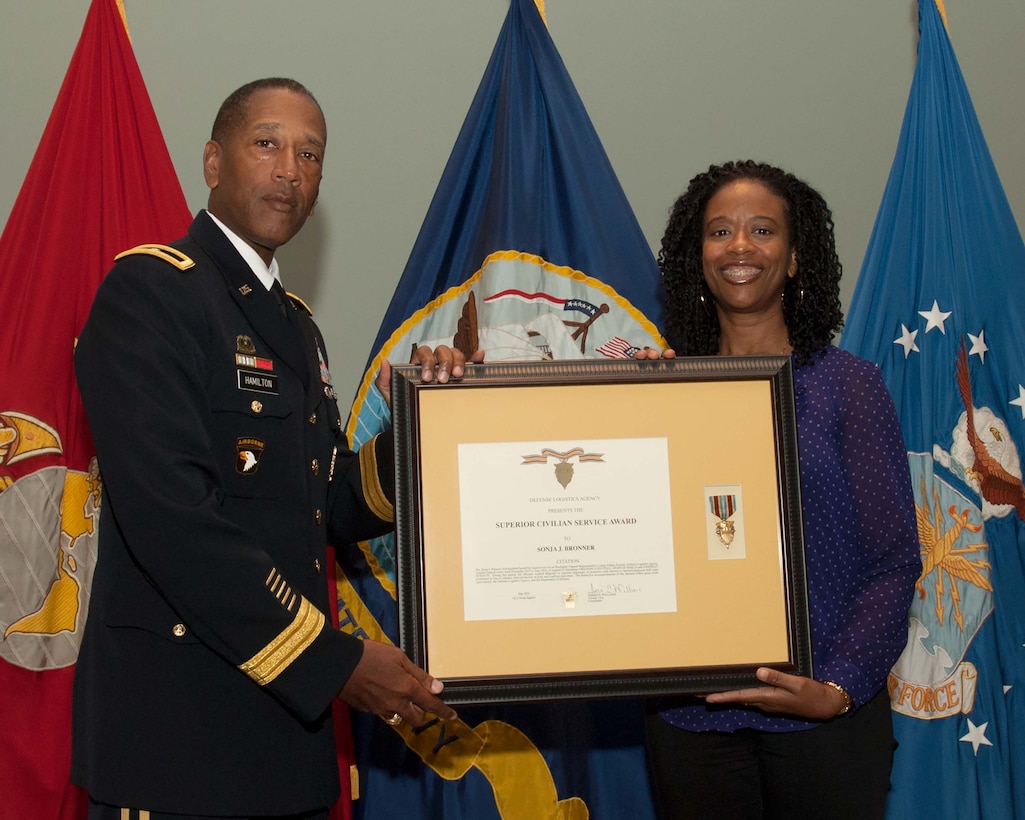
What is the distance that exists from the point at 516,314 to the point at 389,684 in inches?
45.8

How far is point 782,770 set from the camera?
177 cm

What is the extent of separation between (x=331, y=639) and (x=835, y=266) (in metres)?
1.26

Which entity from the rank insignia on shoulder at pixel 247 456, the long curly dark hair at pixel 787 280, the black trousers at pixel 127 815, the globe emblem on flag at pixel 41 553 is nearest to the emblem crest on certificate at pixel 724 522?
the long curly dark hair at pixel 787 280

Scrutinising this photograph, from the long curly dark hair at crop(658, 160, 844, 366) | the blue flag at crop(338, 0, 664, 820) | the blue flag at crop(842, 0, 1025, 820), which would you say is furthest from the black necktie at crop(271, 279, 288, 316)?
the blue flag at crop(842, 0, 1025, 820)

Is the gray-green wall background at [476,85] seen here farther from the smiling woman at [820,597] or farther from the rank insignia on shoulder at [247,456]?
the rank insignia on shoulder at [247,456]

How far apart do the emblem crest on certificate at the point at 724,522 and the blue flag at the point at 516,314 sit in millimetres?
851

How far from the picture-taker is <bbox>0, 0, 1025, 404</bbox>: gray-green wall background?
2836 mm

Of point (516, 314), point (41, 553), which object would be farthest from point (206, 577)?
point (516, 314)

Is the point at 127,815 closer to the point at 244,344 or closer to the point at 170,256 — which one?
the point at 244,344

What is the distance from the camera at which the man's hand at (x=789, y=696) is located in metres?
1.68

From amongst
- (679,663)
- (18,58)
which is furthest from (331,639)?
(18,58)

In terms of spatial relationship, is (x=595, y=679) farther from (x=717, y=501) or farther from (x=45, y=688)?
(x=45, y=688)

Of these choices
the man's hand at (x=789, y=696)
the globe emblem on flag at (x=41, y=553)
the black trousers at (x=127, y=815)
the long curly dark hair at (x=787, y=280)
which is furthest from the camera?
the globe emblem on flag at (x=41, y=553)

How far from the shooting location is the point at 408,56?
2.96 metres
